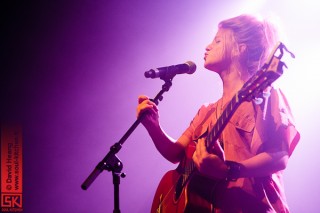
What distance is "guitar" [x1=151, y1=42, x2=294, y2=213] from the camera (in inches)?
61.0

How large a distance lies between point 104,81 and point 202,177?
2006mm

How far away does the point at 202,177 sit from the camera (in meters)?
1.83

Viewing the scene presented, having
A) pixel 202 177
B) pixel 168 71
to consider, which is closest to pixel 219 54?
pixel 168 71

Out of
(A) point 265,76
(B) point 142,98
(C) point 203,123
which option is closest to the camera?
(A) point 265,76

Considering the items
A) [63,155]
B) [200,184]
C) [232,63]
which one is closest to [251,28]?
[232,63]

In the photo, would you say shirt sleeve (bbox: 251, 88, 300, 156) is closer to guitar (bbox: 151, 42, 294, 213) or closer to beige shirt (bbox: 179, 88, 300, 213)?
beige shirt (bbox: 179, 88, 300, 213)

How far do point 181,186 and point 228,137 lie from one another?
0.35 meters

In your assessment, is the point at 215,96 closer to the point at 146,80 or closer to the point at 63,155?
the point at 146,80

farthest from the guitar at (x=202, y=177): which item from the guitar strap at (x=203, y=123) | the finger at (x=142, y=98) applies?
the finger at (x=142, y=98)

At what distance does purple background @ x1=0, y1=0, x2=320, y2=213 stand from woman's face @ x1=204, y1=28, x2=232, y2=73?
A: 3.41 ft

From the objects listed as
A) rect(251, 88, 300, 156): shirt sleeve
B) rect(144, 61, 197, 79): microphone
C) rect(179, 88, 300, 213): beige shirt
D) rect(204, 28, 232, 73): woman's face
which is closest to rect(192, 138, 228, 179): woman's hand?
rect(179, 88, 300, 213): beige shirt

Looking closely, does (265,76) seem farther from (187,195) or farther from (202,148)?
(187,195)

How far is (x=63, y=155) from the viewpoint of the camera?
3.43 metres

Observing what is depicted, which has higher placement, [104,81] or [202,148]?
[104,81]
